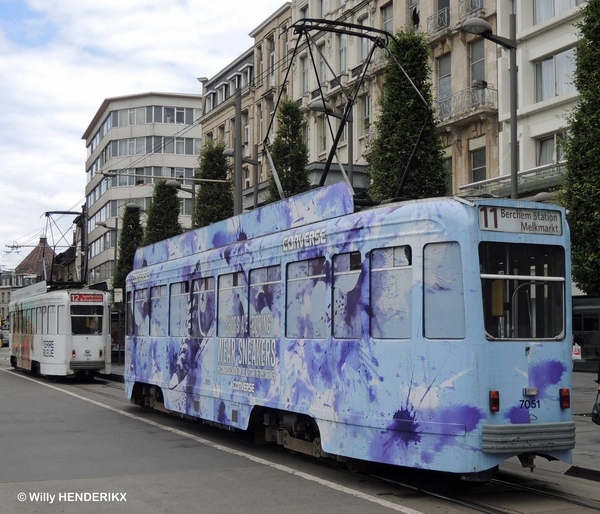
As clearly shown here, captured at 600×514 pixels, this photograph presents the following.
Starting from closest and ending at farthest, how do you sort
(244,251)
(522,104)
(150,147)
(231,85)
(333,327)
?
(333,327) < (244,251) < (522,104) < (231,85) < (150,147)

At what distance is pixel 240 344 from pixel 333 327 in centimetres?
256

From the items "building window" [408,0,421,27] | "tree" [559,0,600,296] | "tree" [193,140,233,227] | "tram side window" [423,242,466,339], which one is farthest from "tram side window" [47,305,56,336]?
"tram side window" [423,242,466,339]

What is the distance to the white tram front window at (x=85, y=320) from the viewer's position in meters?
27.5

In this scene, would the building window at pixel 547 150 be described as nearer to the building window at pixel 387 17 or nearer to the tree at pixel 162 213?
the building window at pixel 387 17

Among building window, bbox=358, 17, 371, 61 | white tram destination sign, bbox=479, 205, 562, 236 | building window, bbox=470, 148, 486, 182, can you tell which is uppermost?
building window, bbox=358, 17, 371, 61

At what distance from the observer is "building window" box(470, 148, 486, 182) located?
31625 millimetres

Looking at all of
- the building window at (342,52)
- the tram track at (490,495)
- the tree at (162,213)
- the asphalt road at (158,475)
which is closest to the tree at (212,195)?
the tree at (162,213)

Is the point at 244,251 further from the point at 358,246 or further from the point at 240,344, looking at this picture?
the point at 358,246

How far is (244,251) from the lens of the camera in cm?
1216

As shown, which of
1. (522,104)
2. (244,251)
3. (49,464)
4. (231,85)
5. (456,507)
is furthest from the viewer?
(231,85)

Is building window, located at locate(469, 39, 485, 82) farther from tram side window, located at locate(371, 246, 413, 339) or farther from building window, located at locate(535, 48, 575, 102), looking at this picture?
tram side window, located at locate(371, 246, 413, 339)

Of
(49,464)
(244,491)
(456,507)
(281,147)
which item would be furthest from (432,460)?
(281,147)

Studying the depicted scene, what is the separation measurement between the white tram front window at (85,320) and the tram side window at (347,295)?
62.2 feet

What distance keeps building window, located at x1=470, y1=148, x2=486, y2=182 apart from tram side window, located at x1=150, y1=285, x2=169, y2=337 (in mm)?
18056
